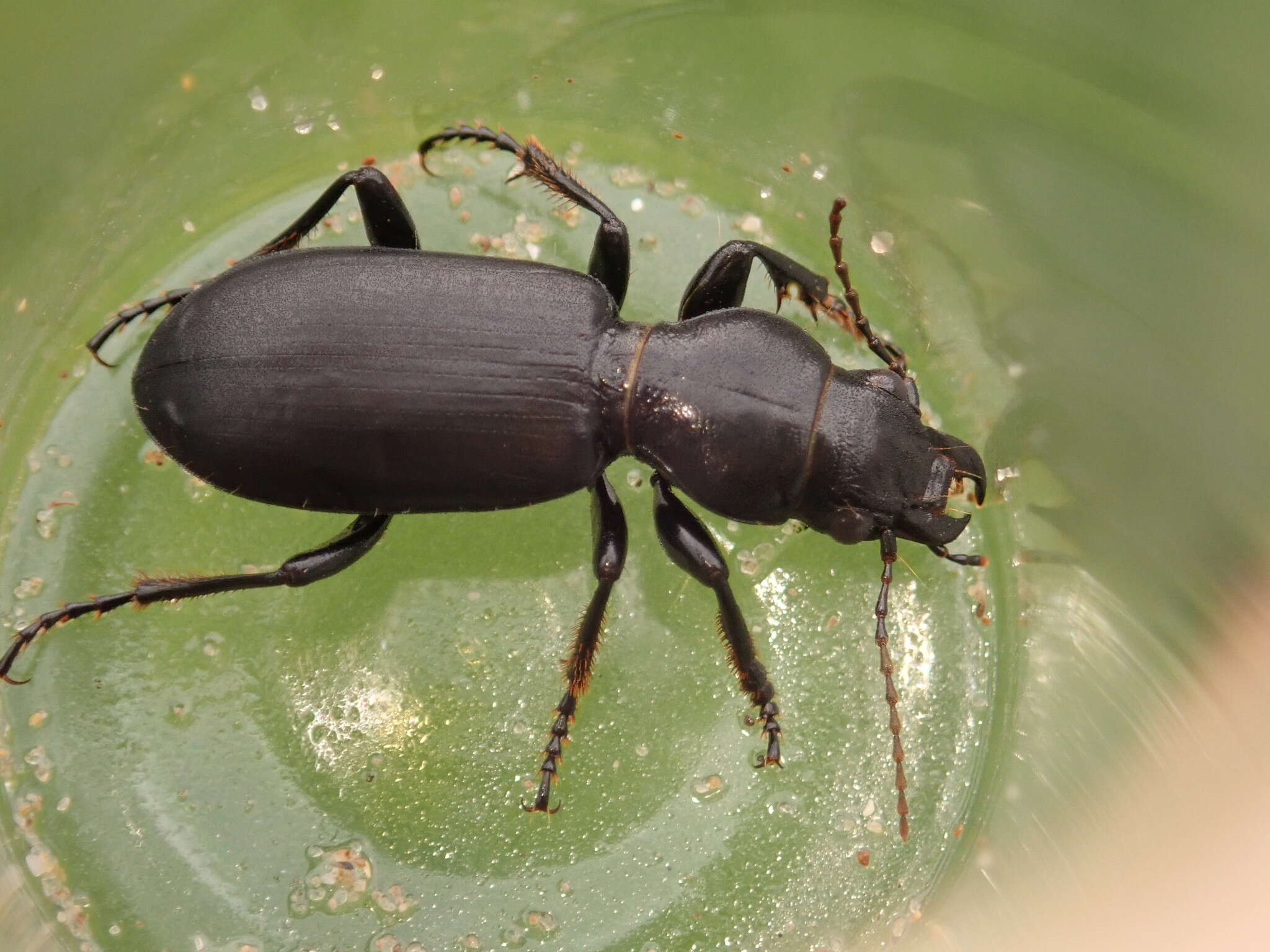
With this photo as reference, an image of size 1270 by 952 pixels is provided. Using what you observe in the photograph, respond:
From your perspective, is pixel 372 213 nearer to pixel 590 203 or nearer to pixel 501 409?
pixel 590 203

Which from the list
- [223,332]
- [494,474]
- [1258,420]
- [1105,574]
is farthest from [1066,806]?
[223,332]

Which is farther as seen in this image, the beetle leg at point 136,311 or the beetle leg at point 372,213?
the beetle leg at point 136,311

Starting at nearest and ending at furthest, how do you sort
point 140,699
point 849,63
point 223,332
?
1. point 223,332
2. point 140,699
3. point 849,63

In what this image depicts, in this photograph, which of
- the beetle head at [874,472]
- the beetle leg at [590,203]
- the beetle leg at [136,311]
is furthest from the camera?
the beetle leg at [136,311]

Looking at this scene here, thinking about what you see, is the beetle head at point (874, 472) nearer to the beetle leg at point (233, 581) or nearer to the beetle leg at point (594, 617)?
the beetle leg at point (594, 617)

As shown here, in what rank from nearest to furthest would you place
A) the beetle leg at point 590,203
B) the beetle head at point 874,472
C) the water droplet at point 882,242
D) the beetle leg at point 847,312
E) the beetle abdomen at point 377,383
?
the beetle abdomen at point 377,383 → the beetle head at point 874,472 → the beetle leg at point 847,312 → the beetle leg at point 590,203 → the water droplet at point 882,242

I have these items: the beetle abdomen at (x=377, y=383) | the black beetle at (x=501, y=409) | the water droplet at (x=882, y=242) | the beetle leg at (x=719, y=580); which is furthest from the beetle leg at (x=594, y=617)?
the water droplet at (x=882, y=242)

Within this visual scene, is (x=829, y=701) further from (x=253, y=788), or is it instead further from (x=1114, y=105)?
(x=1114, y=105)
